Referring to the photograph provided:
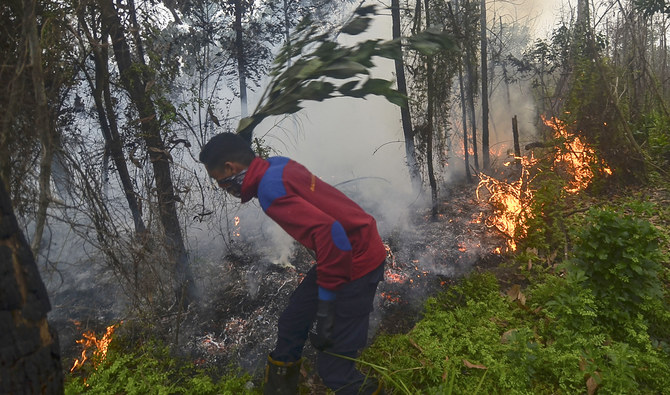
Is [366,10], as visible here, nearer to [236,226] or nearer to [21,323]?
[21,323]

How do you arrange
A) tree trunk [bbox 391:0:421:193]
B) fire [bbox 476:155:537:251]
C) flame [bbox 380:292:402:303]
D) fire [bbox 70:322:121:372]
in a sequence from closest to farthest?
fire [bbox 70:322:121:372] → flame [bbox 380:292:402:303] → fire [bbox 476:155:537:251] → tree trunk [bbox 391:0:421:193]

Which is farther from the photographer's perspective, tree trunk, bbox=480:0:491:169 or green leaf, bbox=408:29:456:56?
tree trunk, bbox=480:0:491:169

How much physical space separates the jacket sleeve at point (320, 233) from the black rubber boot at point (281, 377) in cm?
92

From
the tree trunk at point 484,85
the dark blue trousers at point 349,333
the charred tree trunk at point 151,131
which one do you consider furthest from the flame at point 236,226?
the tree trunk at point 484,85

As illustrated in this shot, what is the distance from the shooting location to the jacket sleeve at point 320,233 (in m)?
2.10

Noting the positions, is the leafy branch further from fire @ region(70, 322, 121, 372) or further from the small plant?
fire @ region(70, 322, 121, 372)

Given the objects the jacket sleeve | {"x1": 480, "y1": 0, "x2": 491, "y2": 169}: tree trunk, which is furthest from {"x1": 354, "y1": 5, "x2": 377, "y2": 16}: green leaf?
{"x1": 480, "y1": 0, "x2": 491, "y2": 169}: tree trunk

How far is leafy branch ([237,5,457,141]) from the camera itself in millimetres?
2031

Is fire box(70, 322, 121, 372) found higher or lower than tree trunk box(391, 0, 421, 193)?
lower

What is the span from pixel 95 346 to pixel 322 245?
3.22 m

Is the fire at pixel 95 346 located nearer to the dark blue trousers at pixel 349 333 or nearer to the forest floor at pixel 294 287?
the forest floor at pixel 294 287

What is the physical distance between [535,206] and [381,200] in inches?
136

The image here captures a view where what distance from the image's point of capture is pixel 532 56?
11.4 m

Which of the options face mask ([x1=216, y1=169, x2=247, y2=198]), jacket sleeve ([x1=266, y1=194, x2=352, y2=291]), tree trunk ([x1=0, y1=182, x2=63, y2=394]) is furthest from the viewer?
face mask ([x1=216, y1=169, x2=247, y2=198])
